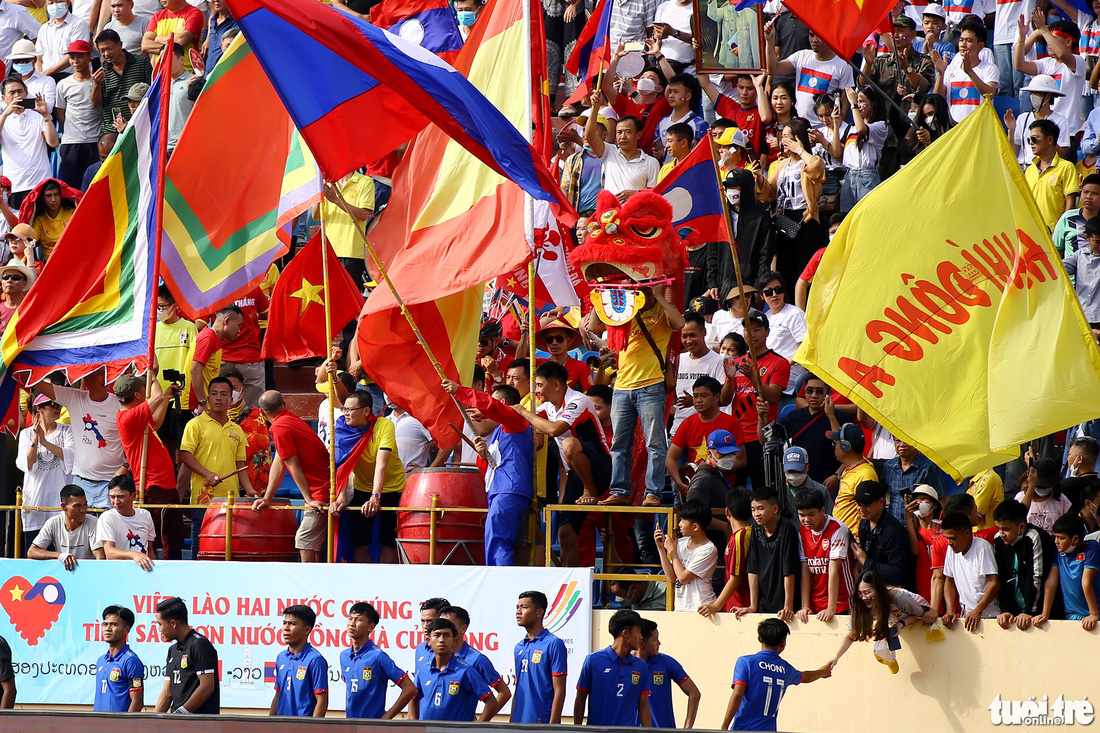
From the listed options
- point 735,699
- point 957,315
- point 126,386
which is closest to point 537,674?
point 735,699

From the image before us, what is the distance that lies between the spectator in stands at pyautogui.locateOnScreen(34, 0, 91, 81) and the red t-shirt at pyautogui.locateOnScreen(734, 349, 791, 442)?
35.9 feet

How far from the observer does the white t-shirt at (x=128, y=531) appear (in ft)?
43.1

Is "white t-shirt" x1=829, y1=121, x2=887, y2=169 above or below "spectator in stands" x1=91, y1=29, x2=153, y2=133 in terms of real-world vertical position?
below

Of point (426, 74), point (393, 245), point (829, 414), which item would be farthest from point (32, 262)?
point (829, 414)

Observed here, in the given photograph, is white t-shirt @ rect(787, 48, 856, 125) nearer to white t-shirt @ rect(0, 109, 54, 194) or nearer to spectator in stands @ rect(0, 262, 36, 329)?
spectator in stands @ rect(0, 262, 36, 329)

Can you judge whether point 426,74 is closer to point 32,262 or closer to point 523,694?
point 523,694

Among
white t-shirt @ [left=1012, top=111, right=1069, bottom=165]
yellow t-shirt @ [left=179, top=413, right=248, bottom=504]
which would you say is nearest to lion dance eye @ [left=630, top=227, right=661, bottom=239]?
Answer: yellow t-shirt @ [left=179, top=413, right=248, bottom=504]

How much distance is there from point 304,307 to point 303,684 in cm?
433

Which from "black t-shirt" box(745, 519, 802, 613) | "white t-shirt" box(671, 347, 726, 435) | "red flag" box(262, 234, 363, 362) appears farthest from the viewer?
"white t-shirt" box(671, 347, 726, 435)

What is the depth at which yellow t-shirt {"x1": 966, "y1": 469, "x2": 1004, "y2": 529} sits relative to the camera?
12305mm

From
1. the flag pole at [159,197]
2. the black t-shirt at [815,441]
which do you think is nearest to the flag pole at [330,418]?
the flag pole at [159,197]

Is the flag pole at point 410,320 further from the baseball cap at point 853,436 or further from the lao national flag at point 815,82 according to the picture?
the lao national flag at point 815,82

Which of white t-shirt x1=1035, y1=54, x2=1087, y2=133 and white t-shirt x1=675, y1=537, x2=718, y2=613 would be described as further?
white t-shirt x1=1035, y1=54, x2=1087, y2=133

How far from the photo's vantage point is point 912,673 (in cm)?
1148
